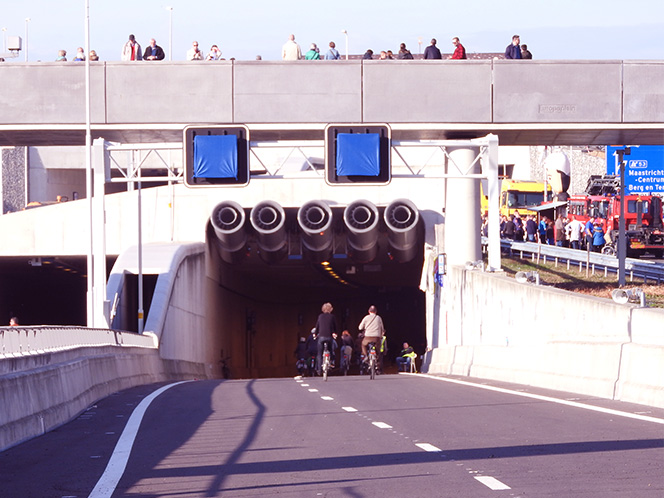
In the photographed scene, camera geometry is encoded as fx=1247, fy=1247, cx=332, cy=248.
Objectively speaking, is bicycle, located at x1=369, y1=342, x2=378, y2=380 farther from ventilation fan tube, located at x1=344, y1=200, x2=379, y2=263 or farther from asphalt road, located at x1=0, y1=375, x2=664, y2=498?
ventilation fan tube, located at x1=344, y1=200, x2=379, y2=263

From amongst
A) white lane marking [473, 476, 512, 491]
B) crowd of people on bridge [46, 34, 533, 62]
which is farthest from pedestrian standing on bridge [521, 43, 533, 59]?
white lane marking [473, 476, 512, 491]

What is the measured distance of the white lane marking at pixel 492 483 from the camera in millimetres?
8477

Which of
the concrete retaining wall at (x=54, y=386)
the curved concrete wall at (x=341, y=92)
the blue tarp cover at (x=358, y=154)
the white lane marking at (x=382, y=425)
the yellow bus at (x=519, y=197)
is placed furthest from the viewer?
the yellow bus at (x=519, y=197)

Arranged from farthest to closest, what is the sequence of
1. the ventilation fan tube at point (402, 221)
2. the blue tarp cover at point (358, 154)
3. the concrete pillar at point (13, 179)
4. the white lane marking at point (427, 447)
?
the concrete pillar at point (13, 179) < the ventilation fan tube at point (402, 221) < the blue tarp cover at point (358, 154) < the white lane marking at point (427, 447)

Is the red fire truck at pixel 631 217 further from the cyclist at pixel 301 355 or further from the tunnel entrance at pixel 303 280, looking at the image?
the cyclist at pixel 301 355

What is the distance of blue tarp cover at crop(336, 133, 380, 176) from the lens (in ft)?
113

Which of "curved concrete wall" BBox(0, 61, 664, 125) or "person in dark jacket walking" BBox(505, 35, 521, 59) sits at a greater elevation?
"person in dark jacket walking" BBox(505, 35, 521, 59)

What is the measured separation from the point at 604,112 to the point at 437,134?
5.10 meters

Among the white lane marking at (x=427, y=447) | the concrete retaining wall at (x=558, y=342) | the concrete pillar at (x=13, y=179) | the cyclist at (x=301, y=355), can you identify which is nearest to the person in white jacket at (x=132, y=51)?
the cyclist at (x=301, y=355)

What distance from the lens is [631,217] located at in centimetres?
Result: 5416

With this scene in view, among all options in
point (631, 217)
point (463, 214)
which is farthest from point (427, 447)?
point (631, 217)

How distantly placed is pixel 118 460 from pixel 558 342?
35.5ft

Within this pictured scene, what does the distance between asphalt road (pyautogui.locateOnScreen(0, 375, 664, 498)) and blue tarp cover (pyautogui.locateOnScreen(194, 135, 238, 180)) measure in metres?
17.4

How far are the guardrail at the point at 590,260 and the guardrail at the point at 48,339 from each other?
1975 cm
